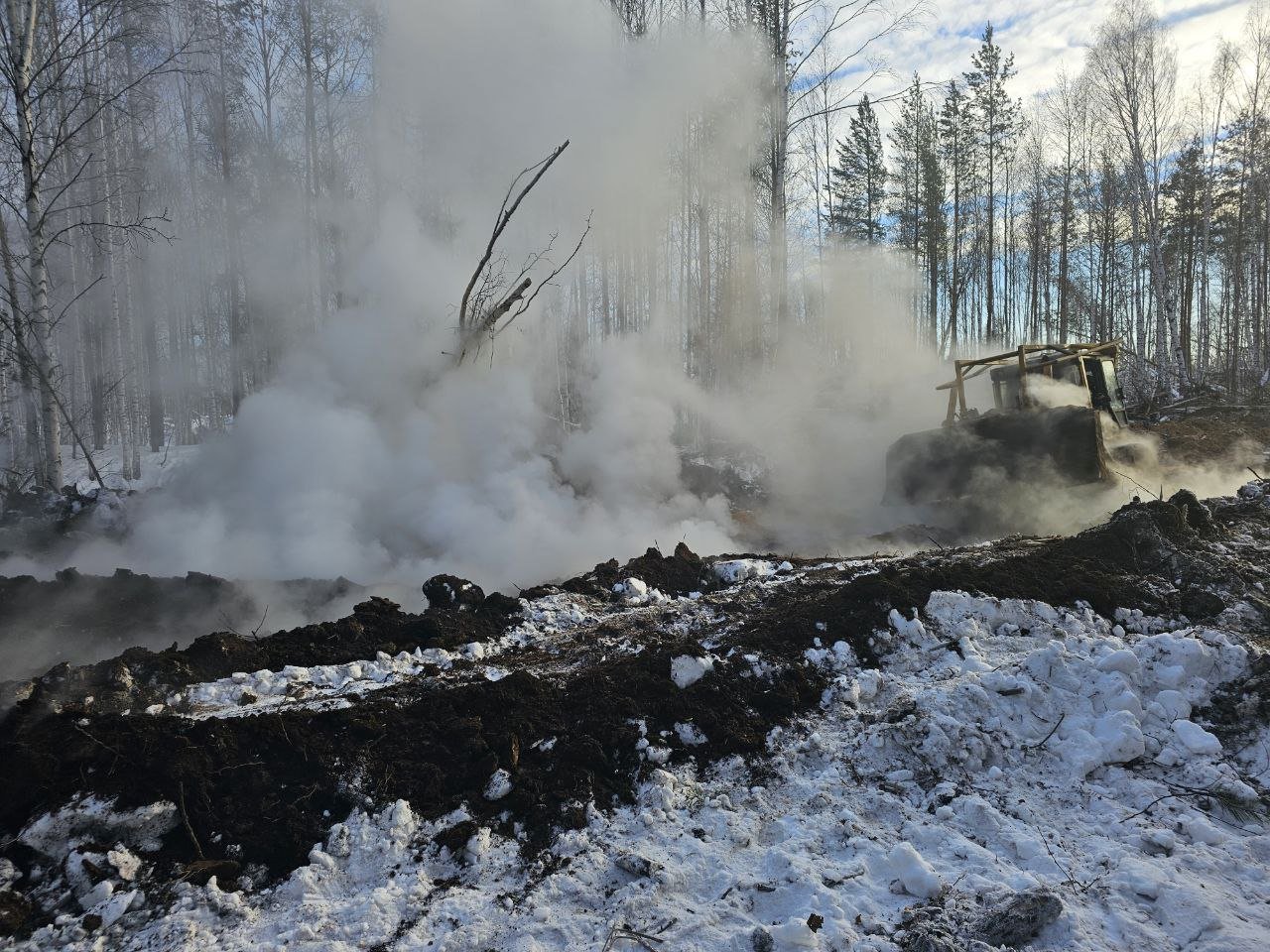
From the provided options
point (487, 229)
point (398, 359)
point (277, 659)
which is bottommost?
point (277, 659)

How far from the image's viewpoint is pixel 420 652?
168 inches

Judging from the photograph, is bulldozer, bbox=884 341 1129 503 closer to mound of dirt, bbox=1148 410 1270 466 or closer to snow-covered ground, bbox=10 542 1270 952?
mound of dirt, bbox=1148 410 1270 466

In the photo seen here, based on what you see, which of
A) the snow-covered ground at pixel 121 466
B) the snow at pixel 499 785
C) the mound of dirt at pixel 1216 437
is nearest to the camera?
the snow at pixel 499 785

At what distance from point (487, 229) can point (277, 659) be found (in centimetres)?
762

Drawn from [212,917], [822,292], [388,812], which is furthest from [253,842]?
[822,292]

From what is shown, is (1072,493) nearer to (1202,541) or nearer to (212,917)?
(1202,541)

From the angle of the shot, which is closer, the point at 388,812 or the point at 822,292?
the point at 388,812

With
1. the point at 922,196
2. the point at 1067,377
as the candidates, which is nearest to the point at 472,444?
the point at 1067,377

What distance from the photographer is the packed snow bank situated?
2133 mm

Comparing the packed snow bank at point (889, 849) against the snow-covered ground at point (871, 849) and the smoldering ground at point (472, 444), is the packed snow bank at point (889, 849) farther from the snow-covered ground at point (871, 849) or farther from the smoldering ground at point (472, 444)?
the smoldering ground at point (472, 444)

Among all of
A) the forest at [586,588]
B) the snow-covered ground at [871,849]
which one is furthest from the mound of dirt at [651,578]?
the snow-covered ground at [871,849]

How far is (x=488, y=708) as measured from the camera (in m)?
3.19

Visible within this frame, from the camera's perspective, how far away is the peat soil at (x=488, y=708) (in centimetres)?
251

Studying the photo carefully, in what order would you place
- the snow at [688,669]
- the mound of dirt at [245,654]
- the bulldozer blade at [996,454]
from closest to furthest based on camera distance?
the mound of dirt at [245,654]
the snow at [688,669]
the bulldozer blade at [996,454]
